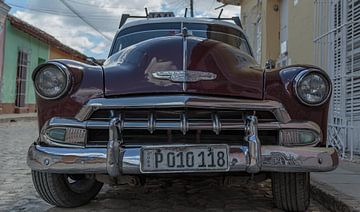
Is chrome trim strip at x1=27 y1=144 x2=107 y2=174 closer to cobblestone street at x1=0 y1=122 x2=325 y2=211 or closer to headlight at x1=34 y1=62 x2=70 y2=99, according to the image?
headlight at x1=34 y1=62 x2=70 y2=99

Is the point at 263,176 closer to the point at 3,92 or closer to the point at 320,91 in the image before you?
the point at 320,91

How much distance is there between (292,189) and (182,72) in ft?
3.99

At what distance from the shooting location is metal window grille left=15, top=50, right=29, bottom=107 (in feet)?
69.0

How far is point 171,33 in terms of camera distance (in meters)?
5.03

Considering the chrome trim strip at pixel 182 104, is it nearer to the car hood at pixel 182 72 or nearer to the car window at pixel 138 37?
the car hood at pixel 182 72

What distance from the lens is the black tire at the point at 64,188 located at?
3.65m

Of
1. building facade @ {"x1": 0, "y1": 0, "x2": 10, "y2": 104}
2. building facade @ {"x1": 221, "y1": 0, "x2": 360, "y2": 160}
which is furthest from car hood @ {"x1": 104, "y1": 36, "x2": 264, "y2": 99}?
building facade @ {"x1": 0, "y1": 0, "x2": 10, "y2": 104}

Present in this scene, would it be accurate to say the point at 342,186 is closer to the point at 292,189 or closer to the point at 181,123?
the point at 292,189

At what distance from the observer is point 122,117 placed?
3229 millimetres

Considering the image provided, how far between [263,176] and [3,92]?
1735 cm

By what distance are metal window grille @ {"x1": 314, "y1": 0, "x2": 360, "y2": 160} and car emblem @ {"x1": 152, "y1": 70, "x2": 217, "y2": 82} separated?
3.95 metres

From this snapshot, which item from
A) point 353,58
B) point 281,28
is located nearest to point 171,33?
point 353,58

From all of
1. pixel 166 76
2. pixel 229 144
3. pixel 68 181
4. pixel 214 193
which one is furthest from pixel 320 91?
pixel 68 181

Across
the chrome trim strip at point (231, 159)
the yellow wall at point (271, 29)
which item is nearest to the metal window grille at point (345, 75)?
the chrome trim strip at point (231, 159)
